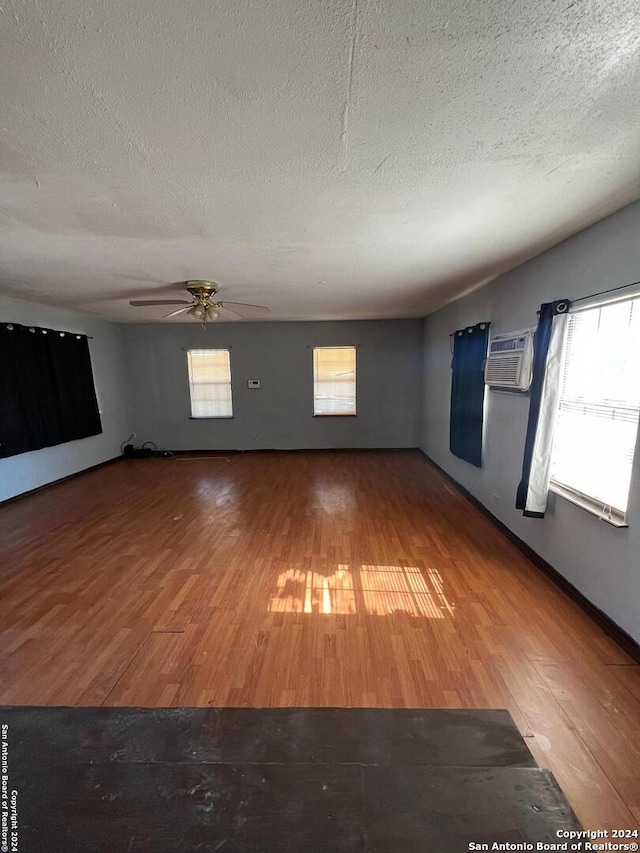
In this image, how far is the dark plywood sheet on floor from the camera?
102cm

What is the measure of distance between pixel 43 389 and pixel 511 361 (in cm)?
541

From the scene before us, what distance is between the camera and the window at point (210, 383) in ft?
19.3

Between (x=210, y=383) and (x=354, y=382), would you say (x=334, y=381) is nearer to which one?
(x=354, y=382)

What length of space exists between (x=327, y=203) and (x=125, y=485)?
14.4 ft

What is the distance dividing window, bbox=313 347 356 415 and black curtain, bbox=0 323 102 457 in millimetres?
3604

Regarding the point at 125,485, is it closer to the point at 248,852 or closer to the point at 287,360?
the point at 287,360

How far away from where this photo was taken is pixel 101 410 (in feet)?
17.4

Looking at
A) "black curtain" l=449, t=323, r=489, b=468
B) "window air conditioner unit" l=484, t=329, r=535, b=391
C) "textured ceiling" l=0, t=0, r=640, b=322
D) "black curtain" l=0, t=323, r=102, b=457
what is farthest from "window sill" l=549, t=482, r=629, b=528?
"black curtain" l=0, t=323, r=102, b=457

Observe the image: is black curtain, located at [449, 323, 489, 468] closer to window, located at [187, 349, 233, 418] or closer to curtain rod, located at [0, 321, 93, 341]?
window, located at [187, 349, 233, 418]

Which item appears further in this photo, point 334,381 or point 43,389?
point 334,381

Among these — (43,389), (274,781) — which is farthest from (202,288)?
(274,781)

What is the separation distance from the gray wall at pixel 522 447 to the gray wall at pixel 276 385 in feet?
6.17

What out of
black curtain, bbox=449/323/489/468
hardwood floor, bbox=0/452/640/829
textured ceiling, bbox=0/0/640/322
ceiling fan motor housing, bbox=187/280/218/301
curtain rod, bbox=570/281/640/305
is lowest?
hardwood floor, bbox=0/452/640/829

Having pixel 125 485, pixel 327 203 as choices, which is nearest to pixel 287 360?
pixel 125 485
